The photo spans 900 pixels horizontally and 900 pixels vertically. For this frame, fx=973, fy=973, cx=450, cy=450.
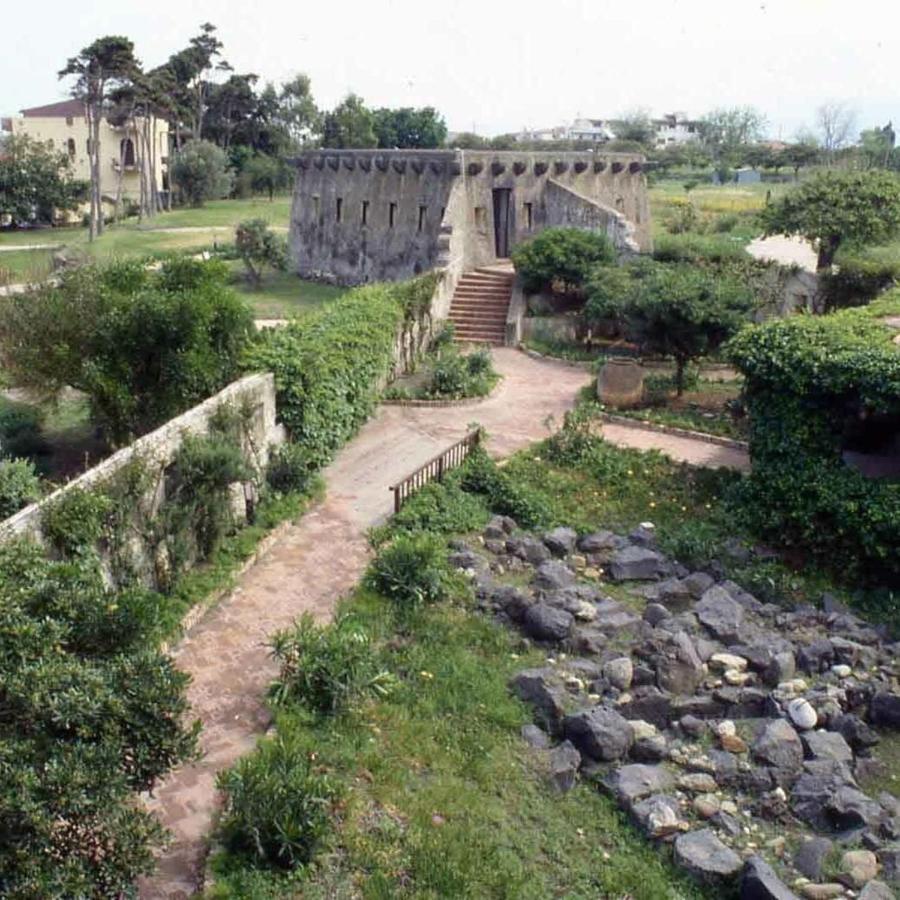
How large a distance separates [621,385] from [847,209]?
29.1ft

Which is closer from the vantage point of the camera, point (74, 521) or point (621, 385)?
point (74, 521)

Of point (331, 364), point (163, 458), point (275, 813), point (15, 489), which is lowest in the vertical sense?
point (275, 813)

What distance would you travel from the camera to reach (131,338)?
15359mm

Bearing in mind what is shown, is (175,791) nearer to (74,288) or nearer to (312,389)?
(312,389)

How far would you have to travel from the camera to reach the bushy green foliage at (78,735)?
6.11m

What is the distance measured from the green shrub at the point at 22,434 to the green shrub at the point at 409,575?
7965 mm

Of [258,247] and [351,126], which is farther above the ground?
[351,126]

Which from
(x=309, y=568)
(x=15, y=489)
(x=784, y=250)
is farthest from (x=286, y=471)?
(x=784, y=250)

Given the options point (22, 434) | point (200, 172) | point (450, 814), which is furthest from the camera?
point (200, 172)

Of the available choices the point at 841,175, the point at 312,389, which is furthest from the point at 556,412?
the point at 841,175

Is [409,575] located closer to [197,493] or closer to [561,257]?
[197,493]

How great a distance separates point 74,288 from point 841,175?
19.3 metres

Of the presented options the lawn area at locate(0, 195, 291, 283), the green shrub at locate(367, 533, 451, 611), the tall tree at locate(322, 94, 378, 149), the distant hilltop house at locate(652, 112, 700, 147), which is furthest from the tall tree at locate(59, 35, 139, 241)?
the distant hilltop house at locate(652, 112, 700, 147)

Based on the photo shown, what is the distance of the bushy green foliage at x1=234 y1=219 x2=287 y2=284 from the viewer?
3350cm
